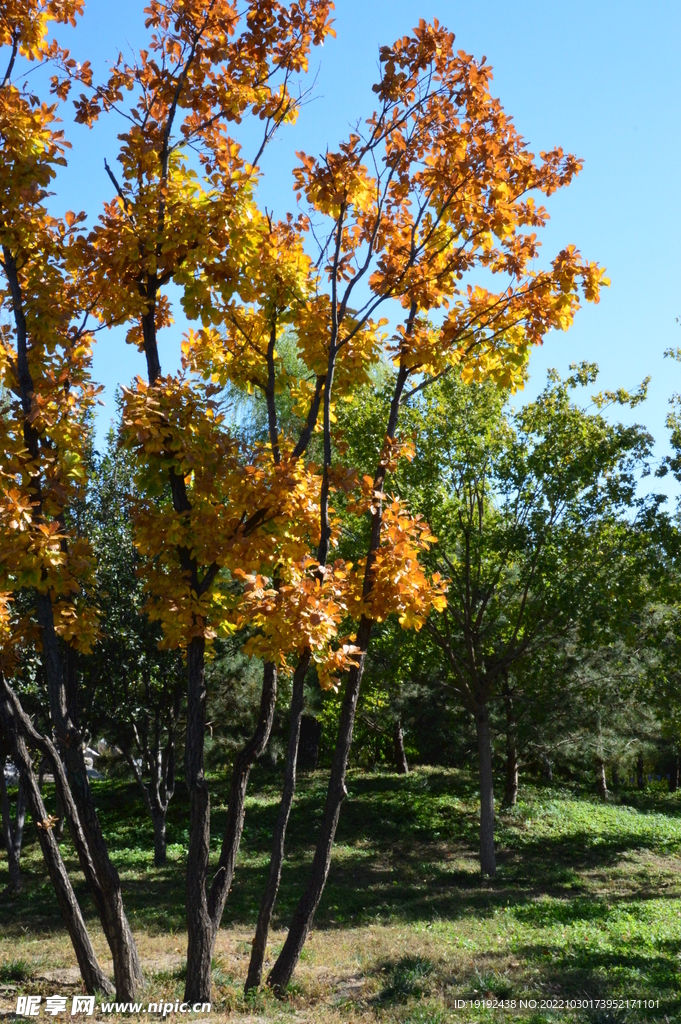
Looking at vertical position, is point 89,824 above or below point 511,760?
below

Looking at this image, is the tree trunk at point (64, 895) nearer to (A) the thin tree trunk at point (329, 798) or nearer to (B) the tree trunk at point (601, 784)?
(A) the thin tree trunk at point (329, 798)

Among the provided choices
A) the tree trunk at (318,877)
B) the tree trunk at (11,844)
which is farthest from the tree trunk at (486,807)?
the tree trunk at (318,877)

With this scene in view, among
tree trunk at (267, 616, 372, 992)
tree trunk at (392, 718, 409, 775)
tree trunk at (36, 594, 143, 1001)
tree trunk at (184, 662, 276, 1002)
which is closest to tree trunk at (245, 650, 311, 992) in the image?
tree trunk at (267, 616, 372, 992)

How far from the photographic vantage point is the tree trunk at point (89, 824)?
5.77 m

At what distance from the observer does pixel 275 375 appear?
6648 mm

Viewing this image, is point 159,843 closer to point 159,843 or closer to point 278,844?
point 159,843

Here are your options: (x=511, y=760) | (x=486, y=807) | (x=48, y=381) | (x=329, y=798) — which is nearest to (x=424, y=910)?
(x=486, y=807)

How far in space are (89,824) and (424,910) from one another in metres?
6.09

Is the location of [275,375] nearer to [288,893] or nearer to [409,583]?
[409,583]

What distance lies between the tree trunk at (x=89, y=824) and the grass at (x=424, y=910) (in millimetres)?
265

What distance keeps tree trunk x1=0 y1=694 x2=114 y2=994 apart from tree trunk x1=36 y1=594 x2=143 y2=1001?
8.6 inches

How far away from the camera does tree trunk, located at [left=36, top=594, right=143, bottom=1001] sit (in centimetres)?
577

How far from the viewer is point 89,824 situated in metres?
5.95

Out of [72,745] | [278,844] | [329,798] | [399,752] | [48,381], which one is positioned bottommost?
[278,844]
